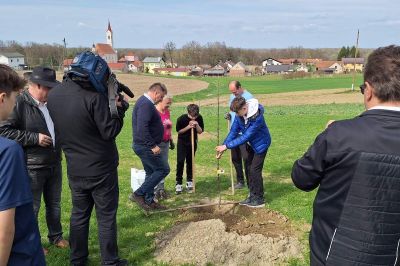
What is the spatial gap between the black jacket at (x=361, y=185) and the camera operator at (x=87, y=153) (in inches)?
97.0

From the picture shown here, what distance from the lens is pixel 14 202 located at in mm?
2100

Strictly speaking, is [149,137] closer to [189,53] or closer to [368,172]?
[368,172]

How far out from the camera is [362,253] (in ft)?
7.67

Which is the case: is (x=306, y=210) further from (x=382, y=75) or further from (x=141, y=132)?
(x=382, y=75)

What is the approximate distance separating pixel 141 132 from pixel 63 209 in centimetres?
228

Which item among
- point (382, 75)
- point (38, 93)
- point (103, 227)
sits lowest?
point (103, 227)

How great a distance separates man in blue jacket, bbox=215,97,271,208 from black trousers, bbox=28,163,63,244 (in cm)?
275

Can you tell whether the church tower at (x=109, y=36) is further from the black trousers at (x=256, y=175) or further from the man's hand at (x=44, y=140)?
the man's hand at (x=44, y=140)

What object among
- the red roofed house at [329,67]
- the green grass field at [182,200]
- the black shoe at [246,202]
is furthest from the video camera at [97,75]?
the red roofed house at [329,67]

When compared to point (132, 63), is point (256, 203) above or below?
below

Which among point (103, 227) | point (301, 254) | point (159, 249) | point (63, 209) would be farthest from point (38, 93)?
point (301, 254)

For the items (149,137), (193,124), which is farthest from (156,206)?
(193,124)

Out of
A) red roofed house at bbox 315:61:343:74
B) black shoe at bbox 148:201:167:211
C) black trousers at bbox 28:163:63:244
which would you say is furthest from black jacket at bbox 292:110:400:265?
red roofed house at bbox 315:61:343:74

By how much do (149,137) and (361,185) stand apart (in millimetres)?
4495
